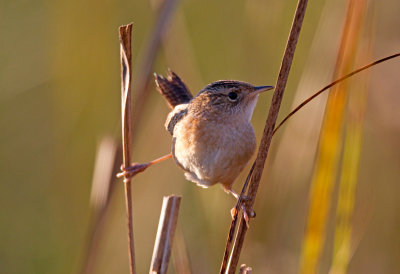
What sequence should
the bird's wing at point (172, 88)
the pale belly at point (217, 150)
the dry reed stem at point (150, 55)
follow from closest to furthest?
the dry reed stem at point (150, 55) < the pale belly at point (217, 150) < the bird's wing at point (172, 88)

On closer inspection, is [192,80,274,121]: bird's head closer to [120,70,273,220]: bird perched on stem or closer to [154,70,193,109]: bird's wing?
[120,70,273,220]: bird perched on stem

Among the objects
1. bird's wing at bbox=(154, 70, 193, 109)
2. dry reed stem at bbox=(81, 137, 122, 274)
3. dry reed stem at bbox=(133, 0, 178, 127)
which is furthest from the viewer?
bird's wing at bbox=(154, 70, 193, 109)

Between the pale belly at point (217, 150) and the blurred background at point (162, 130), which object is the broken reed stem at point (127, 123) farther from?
the pale belly at point (217, 150)

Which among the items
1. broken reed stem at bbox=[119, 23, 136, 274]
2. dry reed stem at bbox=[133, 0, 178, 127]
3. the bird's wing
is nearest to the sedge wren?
dry reed stem at bbox=[133, 0, 178, 127]

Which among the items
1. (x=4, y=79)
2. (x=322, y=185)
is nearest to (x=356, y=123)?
(x=322, y=185)

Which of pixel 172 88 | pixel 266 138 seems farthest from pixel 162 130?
pixel 266 138

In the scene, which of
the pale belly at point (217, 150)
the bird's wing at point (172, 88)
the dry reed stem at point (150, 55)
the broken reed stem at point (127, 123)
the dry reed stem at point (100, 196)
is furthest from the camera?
the bird's wing at point (172, 88)

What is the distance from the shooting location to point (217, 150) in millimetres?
2564

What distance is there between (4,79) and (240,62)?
1.49m

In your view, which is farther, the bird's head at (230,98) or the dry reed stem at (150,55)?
the bird's head at (230,98)

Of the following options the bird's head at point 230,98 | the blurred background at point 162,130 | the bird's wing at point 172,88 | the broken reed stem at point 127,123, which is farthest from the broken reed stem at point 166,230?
the bird's wing at point 172,88

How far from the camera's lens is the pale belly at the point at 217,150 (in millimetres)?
2549

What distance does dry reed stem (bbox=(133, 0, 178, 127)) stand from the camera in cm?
244

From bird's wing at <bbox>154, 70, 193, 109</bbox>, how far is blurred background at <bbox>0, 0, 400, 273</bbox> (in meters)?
0.10
